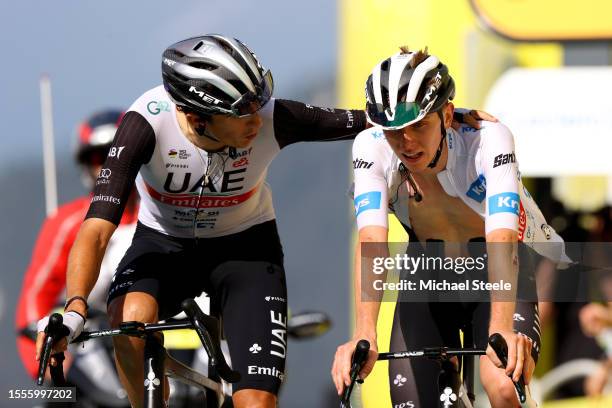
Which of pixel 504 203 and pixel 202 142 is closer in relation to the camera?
pixel 504 203

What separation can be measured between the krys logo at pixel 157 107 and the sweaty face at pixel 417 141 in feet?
3.32

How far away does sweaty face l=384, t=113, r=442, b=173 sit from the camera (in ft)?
18.1

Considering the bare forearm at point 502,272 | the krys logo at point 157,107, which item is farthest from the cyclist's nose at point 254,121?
the bare forearm at point 502,272

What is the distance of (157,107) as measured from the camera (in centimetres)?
597

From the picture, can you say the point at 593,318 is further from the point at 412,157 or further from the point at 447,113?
the point at 412,157

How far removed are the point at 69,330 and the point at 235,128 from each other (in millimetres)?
1096

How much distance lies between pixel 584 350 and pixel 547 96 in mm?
1911

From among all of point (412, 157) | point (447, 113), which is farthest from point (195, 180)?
point (447, 113)

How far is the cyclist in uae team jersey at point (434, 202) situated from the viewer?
5.45m

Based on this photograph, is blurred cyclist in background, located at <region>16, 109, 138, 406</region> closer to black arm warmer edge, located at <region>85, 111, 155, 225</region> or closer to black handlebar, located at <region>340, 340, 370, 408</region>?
black arm warmer edge, located at <region>85, 111, 155, 225</region>

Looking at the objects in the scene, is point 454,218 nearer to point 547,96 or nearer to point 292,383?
point 547,96

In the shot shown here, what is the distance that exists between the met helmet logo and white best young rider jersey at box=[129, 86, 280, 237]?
292 millimetres

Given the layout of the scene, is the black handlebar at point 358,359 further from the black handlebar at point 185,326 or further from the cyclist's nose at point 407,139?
the cyclist's nose at point 407,139

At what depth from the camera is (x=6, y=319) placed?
2123 cm
